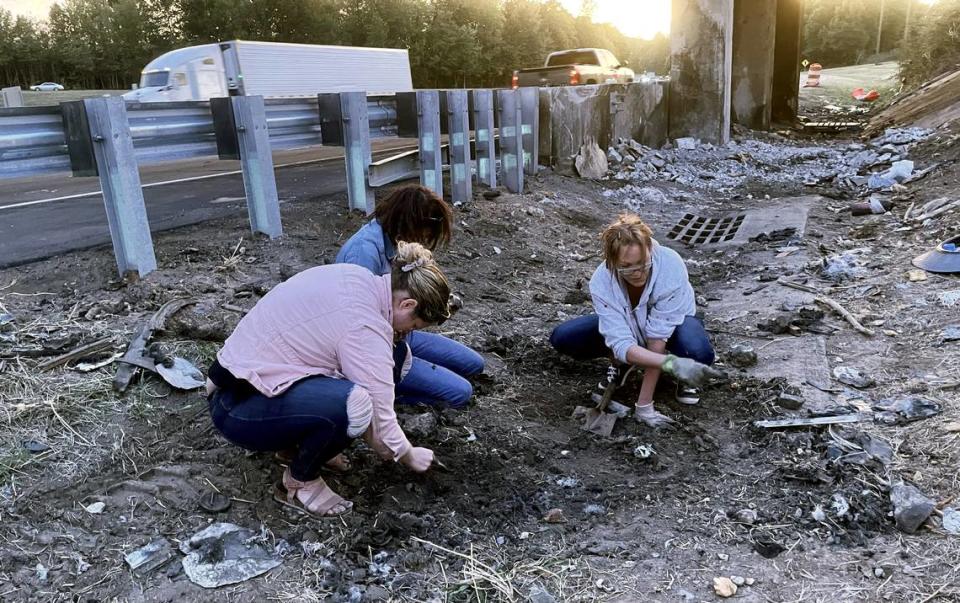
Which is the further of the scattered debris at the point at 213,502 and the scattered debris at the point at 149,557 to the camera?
the scattered debris at the point at 213,502

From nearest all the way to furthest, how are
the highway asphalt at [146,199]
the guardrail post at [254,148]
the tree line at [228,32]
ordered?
the guardrail post at [254,148] → the highway asphalt at [146,199] → the tree line at [228,32]

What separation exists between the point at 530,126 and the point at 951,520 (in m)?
6.77

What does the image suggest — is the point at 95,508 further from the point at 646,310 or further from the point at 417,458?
the point at 646,310

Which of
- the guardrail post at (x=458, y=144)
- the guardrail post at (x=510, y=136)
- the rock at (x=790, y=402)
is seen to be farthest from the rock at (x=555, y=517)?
the guardrail post at (x=510, y=136)

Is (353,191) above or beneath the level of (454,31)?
beneath

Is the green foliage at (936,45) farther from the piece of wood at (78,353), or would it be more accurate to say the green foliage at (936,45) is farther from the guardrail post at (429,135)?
the piece of wood at (78,353)

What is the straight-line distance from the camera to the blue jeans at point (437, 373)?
3664 mm

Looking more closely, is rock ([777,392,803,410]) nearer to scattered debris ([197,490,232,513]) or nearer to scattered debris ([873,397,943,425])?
scattered debris ([873,397,943,425])

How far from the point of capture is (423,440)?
3525 millimetres

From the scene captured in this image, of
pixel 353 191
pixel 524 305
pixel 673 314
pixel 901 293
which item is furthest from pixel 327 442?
pixel 901 293

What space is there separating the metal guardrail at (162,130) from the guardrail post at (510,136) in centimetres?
184

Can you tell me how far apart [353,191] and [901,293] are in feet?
13.9

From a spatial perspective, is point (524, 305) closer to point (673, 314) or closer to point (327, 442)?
point (673, 314)

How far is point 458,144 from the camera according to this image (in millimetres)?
7141
